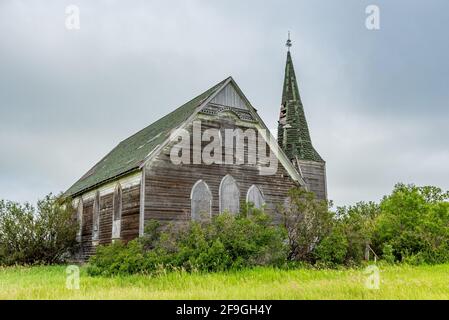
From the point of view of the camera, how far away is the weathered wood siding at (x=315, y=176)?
26422 millimetres

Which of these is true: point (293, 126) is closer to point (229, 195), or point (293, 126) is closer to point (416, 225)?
point (229, 195)

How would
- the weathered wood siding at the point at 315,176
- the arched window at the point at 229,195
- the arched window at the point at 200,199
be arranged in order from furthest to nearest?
the weathered wood siding at the point at 315,176
the arched window at the point at 229,195
the arched window at the point at 200,199

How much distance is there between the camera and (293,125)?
28.5 m

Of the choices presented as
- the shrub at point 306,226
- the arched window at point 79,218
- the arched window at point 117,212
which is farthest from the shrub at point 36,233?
the shrub at point 306,226

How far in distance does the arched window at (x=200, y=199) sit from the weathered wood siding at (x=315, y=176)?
28.8 ft

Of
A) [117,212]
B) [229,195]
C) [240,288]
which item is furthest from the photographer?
[229,195]

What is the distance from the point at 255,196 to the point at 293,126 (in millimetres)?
9146

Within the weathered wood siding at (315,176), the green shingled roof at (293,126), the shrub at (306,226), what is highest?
the green shingled roof at (293,126)

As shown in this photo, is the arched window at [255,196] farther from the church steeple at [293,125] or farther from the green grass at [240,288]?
the green grass at [240,288]

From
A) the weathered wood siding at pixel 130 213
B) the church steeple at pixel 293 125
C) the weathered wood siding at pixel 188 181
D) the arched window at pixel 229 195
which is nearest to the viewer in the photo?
the weathered wood siding at pixel 130 213

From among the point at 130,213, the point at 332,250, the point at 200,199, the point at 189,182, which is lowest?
the point at 332,250

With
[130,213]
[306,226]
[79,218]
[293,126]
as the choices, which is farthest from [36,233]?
[293,126]

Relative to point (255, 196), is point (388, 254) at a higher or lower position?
lower
